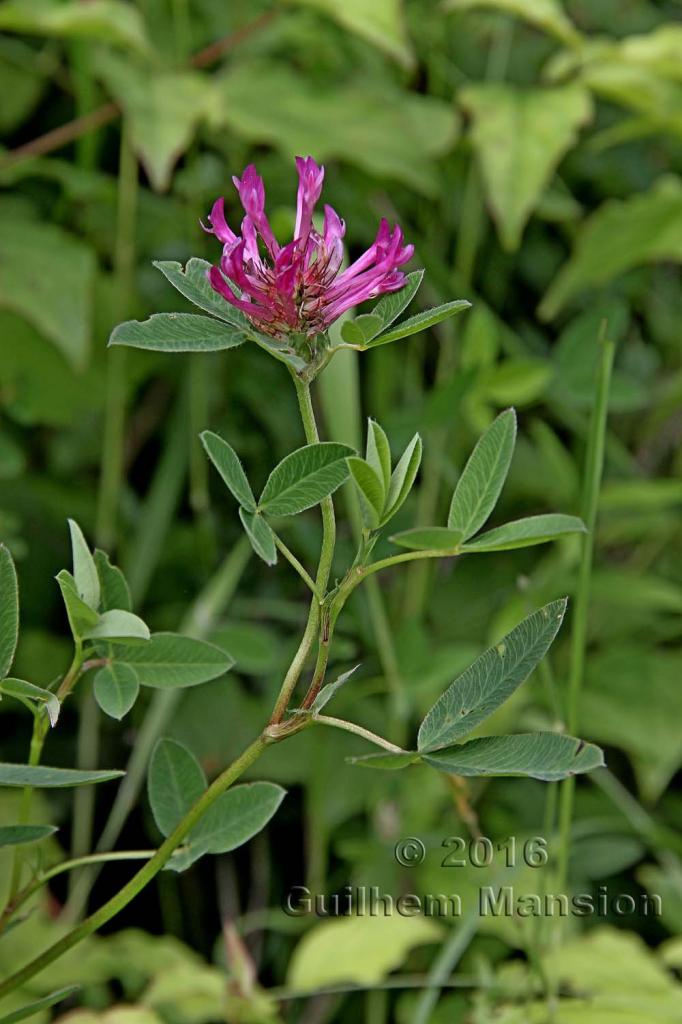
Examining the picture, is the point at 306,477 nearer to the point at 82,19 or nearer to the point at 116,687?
the point at 116,687

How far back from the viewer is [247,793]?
372 millimetres

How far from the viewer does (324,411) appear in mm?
836

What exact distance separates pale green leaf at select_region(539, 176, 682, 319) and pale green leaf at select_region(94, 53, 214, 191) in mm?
350

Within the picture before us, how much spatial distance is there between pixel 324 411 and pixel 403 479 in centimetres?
52

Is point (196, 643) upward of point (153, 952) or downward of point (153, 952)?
upward

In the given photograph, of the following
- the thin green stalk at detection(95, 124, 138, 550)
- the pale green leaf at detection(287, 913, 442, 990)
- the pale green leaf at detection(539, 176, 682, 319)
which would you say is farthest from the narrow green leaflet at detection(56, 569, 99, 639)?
the pale green leaf at detection(539, 176, 682, 319)

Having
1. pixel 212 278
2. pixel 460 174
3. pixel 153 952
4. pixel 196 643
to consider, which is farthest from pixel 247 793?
pixel 460 174

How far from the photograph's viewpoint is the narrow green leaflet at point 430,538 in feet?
1.01

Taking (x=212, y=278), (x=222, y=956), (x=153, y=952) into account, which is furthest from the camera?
(x=222, y=956)

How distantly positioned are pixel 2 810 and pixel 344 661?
11.5 inches

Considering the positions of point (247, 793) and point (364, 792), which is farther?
point (364, 792)

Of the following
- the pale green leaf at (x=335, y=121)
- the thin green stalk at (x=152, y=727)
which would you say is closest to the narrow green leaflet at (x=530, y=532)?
the thin green stalk at (x=152, y=727)

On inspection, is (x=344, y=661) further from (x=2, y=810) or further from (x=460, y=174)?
(x=460, y=174)

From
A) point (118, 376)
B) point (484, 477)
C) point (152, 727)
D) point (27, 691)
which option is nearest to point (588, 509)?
point (484, 477)
